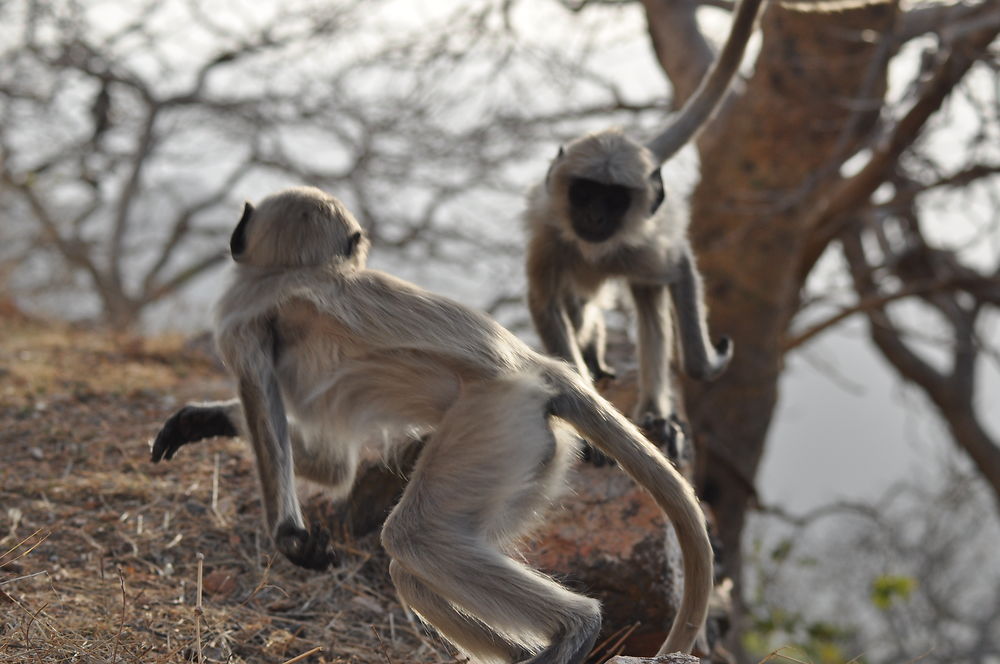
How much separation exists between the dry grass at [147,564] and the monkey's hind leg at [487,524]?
516 mm

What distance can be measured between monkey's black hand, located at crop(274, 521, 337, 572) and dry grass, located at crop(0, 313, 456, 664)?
0.28 metres

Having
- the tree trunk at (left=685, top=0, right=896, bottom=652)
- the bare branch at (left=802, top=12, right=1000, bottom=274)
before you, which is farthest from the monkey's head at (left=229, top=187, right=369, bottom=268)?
the tree trunk at (left=685, top=0, right=896, bottom=652)

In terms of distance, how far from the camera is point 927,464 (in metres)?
11.2

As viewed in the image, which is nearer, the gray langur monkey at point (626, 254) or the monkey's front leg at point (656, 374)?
the monkey's front leg at point (656, 374)

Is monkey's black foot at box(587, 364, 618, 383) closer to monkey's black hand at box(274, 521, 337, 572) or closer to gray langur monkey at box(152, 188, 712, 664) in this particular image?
gray langur monkey at box(152, 188, 712, 664)

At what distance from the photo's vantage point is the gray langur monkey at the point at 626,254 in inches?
178

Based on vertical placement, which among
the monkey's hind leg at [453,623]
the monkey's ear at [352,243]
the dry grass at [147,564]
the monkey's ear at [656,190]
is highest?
the monkey's ear at [656,190]

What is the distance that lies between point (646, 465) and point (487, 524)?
1.55ft

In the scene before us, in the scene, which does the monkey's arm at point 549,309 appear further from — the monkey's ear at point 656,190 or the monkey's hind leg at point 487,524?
the monkey's hind leg at point 487,524

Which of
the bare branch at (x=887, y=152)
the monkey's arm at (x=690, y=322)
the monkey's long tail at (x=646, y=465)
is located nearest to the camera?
the monkey's long tail at (x=646, y=465)

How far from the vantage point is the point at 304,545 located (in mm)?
2557

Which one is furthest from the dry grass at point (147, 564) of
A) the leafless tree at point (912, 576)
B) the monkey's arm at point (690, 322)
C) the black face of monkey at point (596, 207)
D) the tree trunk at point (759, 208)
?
the leafless tree at point (912, 576)

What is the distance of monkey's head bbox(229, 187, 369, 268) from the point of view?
3004 millimetres

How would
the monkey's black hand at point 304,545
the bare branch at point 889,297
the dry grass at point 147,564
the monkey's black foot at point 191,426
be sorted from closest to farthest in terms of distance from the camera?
1. the monkey's black hand at point 304,545
2. the dry grass at point 147,564
3. the monkey's black foot at point 191,426
4. the bare branch at point 889,297
